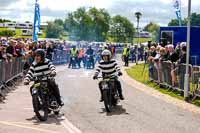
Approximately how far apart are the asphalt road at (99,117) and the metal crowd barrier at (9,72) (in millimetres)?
684

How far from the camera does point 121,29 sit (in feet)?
305

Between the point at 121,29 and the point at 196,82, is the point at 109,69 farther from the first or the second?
the point at 121,29

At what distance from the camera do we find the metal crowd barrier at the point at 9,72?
19497 millimetres

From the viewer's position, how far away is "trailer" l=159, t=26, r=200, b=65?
34.4 metres

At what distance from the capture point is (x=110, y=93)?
50.8ft

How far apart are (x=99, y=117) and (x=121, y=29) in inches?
3125

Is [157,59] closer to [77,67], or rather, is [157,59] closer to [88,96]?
[88,96]

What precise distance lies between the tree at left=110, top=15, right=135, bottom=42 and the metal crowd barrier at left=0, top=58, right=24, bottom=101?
6763 cm

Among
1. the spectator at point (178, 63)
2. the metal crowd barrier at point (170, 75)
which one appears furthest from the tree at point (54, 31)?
the spectator at point (178, 63)

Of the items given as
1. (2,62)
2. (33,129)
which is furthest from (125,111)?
(2,62)

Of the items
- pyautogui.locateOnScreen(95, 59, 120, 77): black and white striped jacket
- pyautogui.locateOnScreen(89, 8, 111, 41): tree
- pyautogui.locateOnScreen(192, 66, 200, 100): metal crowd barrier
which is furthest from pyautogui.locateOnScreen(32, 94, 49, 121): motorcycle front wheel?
pyautogui.locateOnScreen(89, 8, 111, 41): tree

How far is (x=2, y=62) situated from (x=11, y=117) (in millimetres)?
5921

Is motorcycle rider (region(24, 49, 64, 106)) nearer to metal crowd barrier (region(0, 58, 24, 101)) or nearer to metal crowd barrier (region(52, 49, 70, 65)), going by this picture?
metal crowd barrier (region(0, 58, 24, 101))

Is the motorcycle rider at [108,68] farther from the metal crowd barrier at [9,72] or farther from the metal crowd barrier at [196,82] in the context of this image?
the metal crowd barrier at [9,72]
